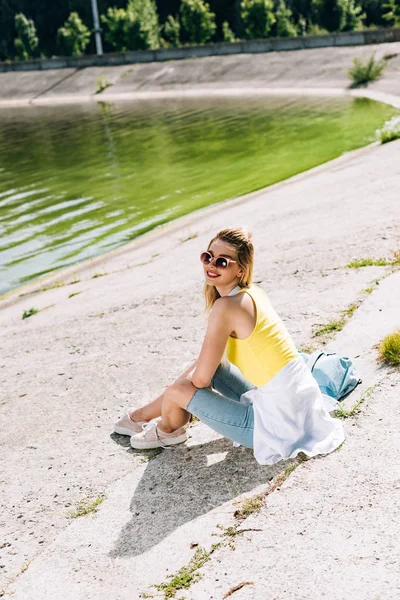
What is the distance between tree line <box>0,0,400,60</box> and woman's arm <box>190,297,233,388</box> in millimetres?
51144

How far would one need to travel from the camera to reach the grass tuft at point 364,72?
114ft

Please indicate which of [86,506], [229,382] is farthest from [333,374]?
[86,506]

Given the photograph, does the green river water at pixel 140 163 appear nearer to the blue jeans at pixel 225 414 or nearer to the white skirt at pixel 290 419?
the blue jeans at pixel 225 414

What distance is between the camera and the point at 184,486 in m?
4.71

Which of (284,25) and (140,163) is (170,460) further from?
(284,25)

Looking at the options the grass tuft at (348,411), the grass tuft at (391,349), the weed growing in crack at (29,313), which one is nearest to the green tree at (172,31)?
the weed growing in crack at (29,313)

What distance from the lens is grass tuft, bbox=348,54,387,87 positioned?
1368 inches

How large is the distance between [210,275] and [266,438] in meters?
1.07

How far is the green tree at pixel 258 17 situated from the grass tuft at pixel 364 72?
66.5 ft

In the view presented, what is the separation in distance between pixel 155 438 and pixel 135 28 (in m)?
58.5

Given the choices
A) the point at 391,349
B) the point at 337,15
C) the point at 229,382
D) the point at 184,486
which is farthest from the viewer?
the point at 337,15

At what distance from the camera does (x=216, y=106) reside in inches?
1378

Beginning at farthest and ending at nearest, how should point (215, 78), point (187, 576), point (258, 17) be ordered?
point (258, 17)
point (215, 78)
point (187, 576)

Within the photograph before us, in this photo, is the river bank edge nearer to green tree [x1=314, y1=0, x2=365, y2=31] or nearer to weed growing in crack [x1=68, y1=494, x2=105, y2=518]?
weed growing in crack [x1=68, y1=494, x2=105, y2=518]
